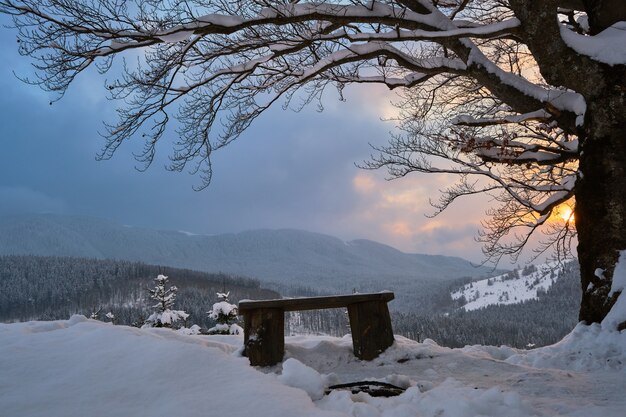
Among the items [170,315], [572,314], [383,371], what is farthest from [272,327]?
[572,314]

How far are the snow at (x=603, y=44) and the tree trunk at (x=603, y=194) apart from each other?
168mm

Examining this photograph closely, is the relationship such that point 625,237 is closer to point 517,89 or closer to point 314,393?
point 517,89

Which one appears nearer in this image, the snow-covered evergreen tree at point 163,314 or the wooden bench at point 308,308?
the wooden bench at point 308,308

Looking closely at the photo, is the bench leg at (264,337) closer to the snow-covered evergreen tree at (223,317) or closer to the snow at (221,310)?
the snow-covered evergreen tree at (223,317)

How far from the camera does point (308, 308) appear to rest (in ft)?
19.1

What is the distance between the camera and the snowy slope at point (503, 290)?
132 m

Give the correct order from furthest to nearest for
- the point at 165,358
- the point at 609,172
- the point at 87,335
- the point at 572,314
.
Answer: the point at 572,314 → the point at 609,172 → the point at 87,335 → the point at 165,358

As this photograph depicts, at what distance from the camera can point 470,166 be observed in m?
9.77

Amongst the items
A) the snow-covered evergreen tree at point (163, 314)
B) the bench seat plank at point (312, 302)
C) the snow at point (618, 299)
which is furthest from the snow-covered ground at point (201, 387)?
the snow-covered evergreen tree at point (163, 314)

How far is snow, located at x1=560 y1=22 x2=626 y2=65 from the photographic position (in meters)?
5.62

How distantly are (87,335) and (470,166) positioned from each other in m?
8.63

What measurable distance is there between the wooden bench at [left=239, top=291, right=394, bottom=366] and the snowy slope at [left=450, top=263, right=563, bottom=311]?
132479mm

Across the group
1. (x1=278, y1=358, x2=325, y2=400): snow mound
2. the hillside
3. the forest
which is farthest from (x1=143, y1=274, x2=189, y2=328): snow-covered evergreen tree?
the hillside

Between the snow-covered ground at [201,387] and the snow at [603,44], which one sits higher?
the snow at [603,44]
